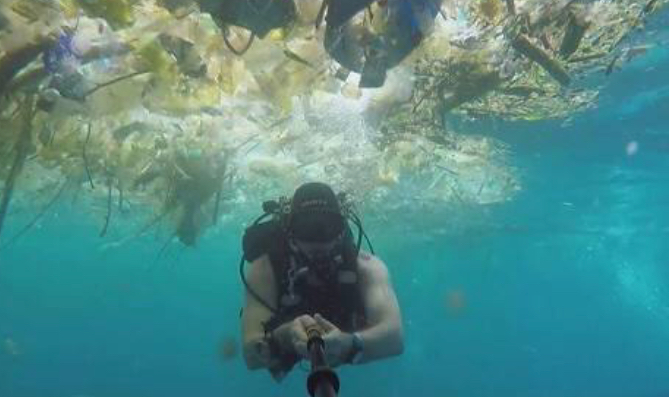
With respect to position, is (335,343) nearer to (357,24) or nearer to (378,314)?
(378,314)

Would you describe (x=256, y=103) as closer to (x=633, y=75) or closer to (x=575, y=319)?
(x=633, y=75)

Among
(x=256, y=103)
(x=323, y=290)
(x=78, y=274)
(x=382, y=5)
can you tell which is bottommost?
(x=78, y=274)

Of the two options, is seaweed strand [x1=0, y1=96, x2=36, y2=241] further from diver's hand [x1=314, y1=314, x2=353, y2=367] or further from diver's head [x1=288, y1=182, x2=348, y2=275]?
diver's hand [x1=314, y1=314, x2=353, y2=367]

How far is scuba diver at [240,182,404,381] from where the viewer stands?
163 inches

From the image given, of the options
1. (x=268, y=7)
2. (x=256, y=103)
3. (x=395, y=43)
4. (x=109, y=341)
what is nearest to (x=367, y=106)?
(x=256, y=103)

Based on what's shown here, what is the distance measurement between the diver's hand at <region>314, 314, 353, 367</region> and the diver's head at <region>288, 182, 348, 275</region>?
78 centimetres

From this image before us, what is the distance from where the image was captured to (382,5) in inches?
218

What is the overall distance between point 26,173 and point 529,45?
59.0ft

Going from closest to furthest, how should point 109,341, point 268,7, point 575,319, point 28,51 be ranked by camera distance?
point 268,7 < point 28,51 < point 109,341 < point 575,319

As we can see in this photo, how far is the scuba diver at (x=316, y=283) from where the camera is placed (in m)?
4.15

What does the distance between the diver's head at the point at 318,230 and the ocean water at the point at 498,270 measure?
41.4 feet

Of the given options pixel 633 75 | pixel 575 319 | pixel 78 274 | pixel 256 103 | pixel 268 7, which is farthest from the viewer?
pixel 575 319

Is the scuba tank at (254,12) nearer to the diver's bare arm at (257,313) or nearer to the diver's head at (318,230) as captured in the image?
the diver's head at (318,230)

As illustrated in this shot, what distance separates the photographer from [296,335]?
3451 mm
